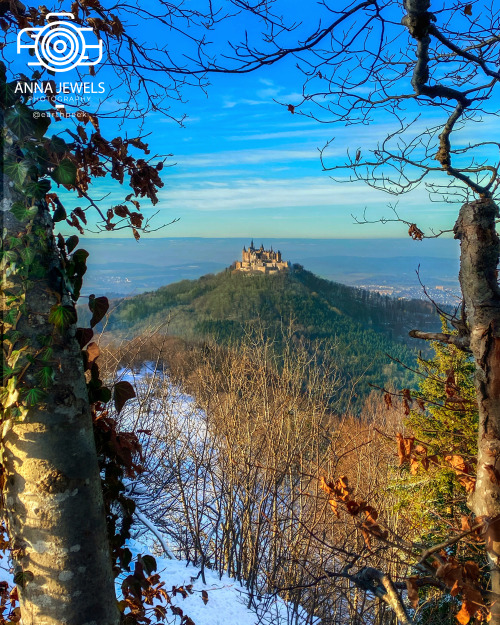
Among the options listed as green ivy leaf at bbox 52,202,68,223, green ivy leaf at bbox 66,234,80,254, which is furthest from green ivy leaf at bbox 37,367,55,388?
green ivy leaf at bbox 52,202,68,223

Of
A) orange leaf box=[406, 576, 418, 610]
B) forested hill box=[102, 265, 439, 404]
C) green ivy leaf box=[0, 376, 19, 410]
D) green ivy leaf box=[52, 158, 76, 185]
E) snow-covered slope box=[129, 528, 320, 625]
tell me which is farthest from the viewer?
forested hill box=[102, 265, 439, 404]

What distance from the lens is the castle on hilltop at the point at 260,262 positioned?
59.5m

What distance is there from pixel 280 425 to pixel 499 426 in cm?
467

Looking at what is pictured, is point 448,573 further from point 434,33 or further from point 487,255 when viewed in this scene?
point 434,33

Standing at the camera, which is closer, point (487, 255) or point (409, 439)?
point (487, 255)

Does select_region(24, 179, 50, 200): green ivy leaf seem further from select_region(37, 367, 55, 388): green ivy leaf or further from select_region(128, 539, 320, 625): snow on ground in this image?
select_region(128, 539, 320, 625): snow on ground

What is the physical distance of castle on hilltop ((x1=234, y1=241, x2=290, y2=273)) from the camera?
5947 cm

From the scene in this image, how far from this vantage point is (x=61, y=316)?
1.14 metres

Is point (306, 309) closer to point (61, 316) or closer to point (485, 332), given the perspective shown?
point (485, 332)

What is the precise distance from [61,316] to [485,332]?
1.18 meters

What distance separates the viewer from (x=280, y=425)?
5875 mm

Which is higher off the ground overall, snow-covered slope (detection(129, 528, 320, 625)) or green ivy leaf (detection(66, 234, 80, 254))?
green ivy leaf (detection(66, 234, 80, 254))

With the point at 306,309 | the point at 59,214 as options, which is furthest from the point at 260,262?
the point at 59,214

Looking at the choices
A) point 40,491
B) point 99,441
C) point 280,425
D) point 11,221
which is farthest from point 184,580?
point 11,221
